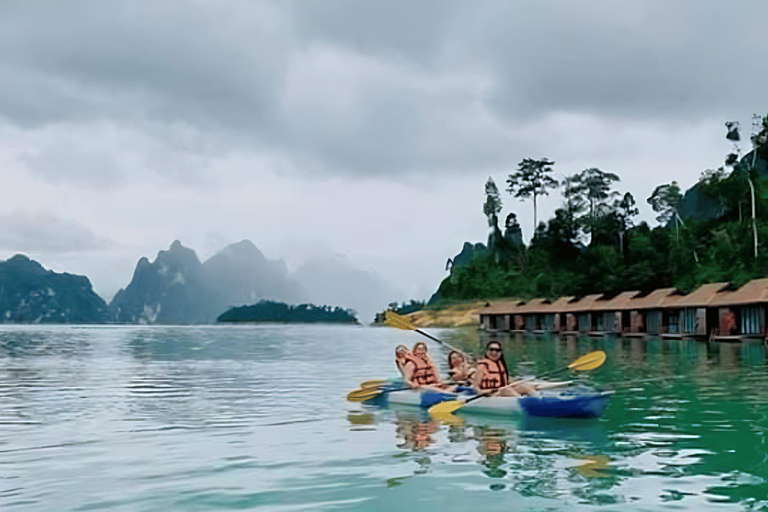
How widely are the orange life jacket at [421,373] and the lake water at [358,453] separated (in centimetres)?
116

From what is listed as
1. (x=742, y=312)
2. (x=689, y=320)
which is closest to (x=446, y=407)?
(x=742, y=312)

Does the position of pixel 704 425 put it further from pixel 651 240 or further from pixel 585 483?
pixel 651 240

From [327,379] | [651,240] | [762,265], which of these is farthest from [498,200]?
[327,379]

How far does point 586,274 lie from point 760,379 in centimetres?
5567

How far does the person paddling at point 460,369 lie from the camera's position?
59.3ft

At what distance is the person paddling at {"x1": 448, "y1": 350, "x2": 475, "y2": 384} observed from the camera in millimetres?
18062

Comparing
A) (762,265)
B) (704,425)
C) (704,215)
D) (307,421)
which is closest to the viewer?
(704,425)

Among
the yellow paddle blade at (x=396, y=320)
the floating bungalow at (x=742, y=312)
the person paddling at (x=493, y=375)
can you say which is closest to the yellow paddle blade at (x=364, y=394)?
the person paddling at (x=493, y=375)

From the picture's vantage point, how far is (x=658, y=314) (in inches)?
2060

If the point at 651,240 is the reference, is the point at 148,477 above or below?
below

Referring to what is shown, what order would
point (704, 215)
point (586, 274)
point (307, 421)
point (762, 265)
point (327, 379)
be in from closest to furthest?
1. point (307, 421)
2. point (327, 379)
3. point (762, 265)
4. point (586, 274)
5. point (704, 215)

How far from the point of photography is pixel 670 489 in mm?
9414

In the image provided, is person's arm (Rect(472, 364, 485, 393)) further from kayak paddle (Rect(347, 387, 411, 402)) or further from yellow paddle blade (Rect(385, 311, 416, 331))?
yellow paddle blade (Rect(385, 311, 416, 331))

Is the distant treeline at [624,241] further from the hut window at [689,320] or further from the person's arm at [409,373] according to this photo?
the person's arm at [409,373]
